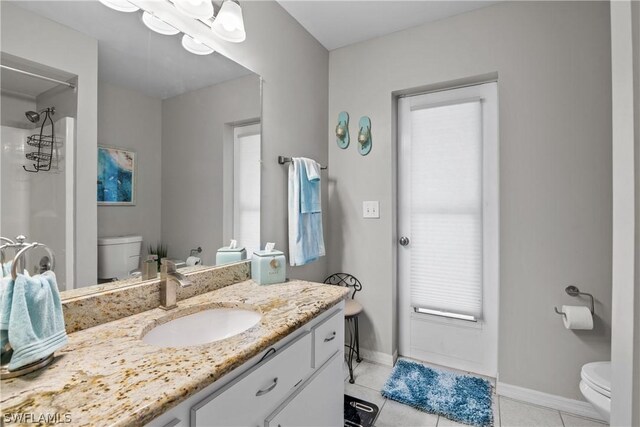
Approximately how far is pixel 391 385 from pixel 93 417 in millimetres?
1880

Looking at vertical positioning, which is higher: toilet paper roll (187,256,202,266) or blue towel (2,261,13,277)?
blue towel (2,261,13,277)

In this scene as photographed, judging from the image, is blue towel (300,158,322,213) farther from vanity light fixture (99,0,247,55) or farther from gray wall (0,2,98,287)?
gray wall (0,2,98,287)

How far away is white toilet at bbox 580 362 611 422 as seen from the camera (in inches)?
51.7

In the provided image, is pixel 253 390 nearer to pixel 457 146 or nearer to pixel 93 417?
pixel 93 417

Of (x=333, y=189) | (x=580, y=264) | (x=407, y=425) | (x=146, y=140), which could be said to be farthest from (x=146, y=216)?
(x=580, y=264)

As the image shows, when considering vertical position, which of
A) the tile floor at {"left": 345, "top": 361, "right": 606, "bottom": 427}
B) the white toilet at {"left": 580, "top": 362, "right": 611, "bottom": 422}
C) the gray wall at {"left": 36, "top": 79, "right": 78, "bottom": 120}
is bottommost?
the tile floor at {"left": 345, "top": 361, "right": 606, "bottom": 427}

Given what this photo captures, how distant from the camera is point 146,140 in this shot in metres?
1.18

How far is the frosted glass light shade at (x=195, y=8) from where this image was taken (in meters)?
1.24

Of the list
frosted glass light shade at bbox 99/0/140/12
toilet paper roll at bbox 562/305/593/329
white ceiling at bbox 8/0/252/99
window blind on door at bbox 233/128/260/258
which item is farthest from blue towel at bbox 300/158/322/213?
toilet paper roll at bbox 562/305/593/329

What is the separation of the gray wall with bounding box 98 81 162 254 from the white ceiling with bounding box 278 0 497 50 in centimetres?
126

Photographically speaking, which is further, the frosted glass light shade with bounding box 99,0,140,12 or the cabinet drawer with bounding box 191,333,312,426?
the frosted glass light shade with bounding box 99,0,140,12

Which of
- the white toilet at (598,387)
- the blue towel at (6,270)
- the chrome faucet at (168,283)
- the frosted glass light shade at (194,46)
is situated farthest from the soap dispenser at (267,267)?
the white toilet at (598,387)

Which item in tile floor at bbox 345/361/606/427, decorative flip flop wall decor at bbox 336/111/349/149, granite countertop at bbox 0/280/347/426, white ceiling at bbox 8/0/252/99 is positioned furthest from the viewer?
decorative flip flop wall decor at bbox 336/111/349/149

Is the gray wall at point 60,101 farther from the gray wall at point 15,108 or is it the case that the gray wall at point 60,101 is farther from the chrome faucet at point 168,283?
the chrome faucet at point 168,283
